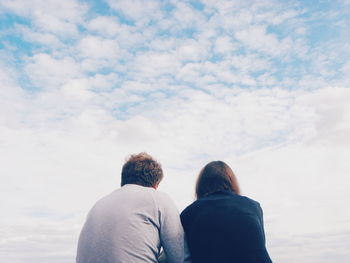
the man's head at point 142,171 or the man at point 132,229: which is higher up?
the man's head at point 142,171

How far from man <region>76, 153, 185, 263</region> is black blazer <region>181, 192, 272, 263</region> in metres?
0.39

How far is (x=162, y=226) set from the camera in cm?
557

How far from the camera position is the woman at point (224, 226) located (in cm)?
579

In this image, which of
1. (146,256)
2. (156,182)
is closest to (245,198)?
(156,182)

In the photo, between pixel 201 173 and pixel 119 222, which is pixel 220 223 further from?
pixel 119 222

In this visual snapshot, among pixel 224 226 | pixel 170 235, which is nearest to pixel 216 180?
pixel 224 226

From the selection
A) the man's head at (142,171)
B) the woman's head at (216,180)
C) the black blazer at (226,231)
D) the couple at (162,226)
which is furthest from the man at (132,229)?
the woman's head at (216,180)

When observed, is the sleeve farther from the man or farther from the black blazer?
the black blazer

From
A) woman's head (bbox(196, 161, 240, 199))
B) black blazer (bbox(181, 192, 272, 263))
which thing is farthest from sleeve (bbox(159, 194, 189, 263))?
woman's head (bbox(196, 161, 240, 199))

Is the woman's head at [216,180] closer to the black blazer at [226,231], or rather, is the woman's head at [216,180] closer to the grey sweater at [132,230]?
the black blazer at [226,231]

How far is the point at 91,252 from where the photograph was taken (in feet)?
17.8

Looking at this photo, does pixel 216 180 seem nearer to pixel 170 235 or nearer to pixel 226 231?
pixel 226 231

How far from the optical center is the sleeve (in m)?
5.55

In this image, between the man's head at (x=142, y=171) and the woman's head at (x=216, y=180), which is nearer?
the man's head at (x=142, y=171)
